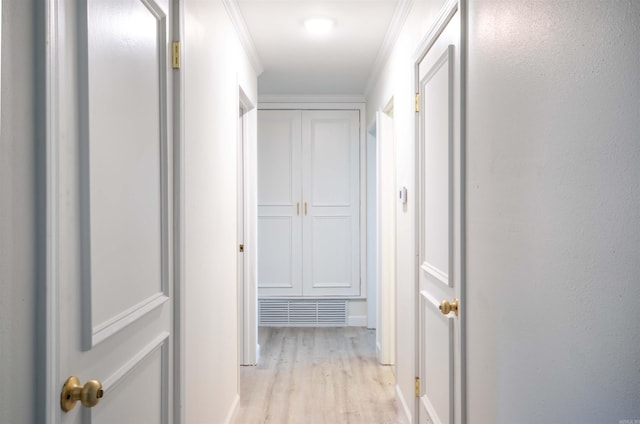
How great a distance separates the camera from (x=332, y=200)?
5.27m

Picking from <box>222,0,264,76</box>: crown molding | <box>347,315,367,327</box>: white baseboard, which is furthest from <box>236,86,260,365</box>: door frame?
<box>347,315,367,327</box>: white baseboard

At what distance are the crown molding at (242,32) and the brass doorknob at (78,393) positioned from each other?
2.06 meters

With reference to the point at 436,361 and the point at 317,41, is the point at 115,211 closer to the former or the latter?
the point at 436,361

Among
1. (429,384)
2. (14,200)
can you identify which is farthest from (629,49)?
(429,384)

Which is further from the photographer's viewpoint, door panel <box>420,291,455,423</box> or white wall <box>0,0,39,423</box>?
door panel <box>420,291,455,423</box>

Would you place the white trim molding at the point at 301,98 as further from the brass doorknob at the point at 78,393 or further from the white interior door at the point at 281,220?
the brass doorknob at the point at 78,393

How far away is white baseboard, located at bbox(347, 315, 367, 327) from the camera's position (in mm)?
5312

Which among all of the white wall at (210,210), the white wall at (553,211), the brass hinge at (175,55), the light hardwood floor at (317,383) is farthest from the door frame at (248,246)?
the white wall at (553,211)

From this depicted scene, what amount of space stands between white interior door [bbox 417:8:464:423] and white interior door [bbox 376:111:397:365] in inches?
58.0

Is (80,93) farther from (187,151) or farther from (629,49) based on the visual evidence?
(629,49)

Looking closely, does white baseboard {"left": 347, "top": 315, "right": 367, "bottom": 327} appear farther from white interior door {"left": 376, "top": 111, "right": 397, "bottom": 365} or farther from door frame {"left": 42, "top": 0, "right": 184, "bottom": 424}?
door frame {"left": 42, "top": 0, "right": 184, "bottom": 424}

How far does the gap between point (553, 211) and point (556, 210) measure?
0.5 inches

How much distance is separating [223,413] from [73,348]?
5.78ft

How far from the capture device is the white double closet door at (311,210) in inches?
207
